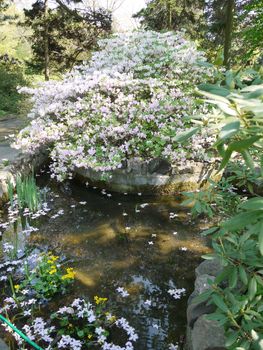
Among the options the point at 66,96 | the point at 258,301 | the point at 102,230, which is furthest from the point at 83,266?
the point at 66,96

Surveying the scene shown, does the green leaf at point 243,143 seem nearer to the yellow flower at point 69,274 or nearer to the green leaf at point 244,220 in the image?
the green leaf at point 244,220

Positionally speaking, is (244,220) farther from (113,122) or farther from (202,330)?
(113,122)

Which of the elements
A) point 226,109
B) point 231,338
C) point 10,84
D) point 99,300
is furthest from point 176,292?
point 10,84

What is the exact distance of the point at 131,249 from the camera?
4738 mm

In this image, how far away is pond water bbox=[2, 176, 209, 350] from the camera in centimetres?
362

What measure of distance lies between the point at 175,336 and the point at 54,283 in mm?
1476

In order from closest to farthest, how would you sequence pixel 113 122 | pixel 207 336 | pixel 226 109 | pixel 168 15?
pixel 226 109 → pixel 207 336 → pixel 113 122 → pixel 168 15

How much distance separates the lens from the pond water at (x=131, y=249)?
3619 mm

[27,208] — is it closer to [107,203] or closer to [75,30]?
[107,203]

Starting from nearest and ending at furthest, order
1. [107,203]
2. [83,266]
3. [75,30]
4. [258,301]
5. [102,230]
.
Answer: [258,301] < [83,266] < [102,230] < [107,203] < [75,30]

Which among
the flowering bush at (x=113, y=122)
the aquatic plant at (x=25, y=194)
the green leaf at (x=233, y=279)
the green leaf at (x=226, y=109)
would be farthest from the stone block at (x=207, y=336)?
the aquatic plant at (x=25, y=194)

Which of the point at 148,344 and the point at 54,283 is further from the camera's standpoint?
the point at 54,283

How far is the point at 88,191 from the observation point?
6.67 metres

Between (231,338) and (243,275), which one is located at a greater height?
(243,275)
